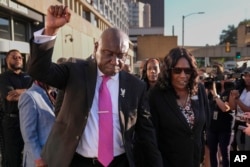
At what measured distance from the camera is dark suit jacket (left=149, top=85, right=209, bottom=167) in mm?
3100

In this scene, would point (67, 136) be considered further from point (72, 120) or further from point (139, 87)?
point (139, 87)

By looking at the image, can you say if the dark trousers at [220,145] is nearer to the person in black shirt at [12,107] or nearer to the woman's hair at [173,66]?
the woman's hair at [173,66]

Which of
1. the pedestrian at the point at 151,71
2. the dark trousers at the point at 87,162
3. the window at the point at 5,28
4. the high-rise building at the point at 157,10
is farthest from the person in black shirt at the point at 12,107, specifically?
the high-rise building at the point at 157,10

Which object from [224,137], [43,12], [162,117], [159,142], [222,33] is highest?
[222,33]

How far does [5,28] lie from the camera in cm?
1242

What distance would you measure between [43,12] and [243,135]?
12.8 metres

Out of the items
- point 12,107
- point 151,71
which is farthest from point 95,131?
point 12,107

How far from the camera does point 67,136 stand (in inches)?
85.9

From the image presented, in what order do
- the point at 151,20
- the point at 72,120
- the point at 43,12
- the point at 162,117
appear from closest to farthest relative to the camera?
the point at 72,120 → the point at 162,117 → the point at 43,12 → the point at 151,20

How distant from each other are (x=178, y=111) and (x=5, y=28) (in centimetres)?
1077

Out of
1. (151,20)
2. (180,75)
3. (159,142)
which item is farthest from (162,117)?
(151,20)

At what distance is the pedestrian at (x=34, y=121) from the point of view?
320 centimetres

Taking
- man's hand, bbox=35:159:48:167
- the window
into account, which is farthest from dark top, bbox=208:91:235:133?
the window

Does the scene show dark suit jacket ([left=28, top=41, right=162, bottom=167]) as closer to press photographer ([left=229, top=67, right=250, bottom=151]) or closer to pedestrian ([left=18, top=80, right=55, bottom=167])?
pedestrian ([left=18, top=80, right=55, bottom=167])
